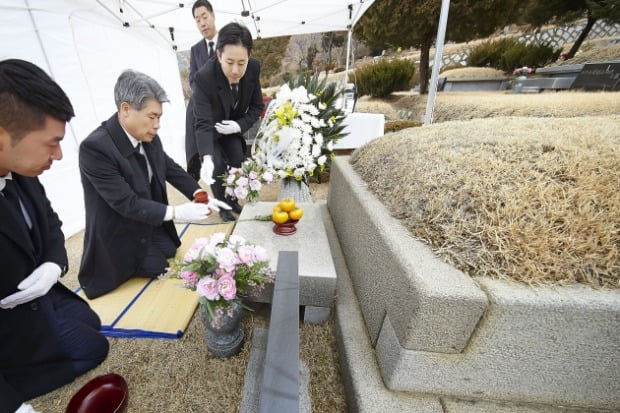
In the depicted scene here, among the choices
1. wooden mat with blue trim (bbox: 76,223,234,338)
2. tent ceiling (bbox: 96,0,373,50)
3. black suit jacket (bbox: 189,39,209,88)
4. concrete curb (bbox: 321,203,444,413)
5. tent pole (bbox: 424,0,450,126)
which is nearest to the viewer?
concrete curb (bbox: 321,203,444,413)

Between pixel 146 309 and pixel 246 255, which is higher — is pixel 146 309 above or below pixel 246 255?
below

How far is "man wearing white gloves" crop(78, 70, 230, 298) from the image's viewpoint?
158cm

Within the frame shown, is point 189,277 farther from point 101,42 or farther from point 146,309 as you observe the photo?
point 101,42

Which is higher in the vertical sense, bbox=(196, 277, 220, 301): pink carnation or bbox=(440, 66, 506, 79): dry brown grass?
bbox=(440, 66, 506, 79): dry brown grass

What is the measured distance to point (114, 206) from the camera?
5.47 feet

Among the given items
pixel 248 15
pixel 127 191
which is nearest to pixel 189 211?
pixel 127 191

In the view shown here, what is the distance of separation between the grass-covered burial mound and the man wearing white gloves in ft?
4.89

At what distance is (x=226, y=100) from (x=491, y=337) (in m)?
2.81

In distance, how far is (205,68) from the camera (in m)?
2.46

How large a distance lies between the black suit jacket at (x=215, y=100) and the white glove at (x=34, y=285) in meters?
1.57

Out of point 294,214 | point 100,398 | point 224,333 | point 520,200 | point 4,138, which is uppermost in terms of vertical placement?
point 4,138

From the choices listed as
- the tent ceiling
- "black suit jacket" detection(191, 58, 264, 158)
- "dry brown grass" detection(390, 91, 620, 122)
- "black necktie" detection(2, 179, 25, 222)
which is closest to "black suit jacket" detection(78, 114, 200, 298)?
"black necktie" detection(2, 179, 25, 222)

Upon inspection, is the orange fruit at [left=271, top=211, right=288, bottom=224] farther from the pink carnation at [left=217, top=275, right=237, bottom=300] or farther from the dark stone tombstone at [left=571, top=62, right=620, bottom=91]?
the dark stone tombstone at [left=571, top=62, right=620, bottom=91]

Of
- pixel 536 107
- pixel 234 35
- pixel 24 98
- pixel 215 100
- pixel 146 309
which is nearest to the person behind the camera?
pixel 24 98
